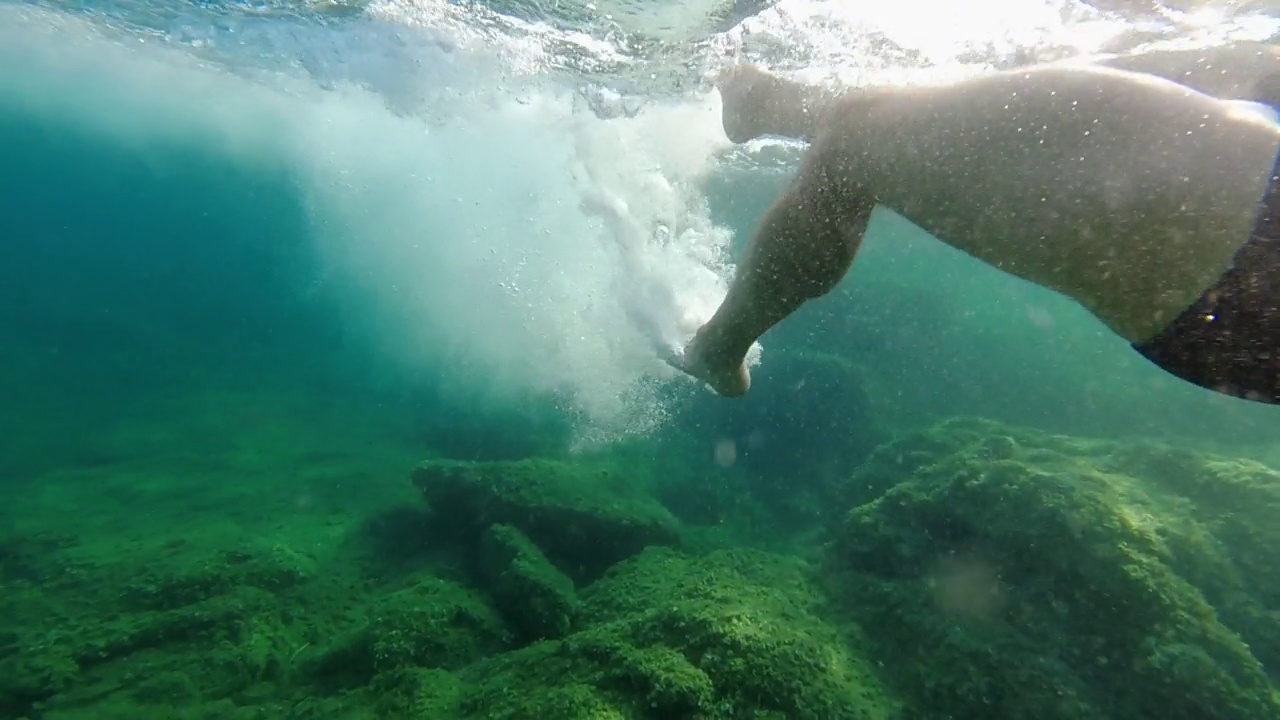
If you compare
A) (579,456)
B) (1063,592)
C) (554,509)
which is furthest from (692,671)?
(579,456)

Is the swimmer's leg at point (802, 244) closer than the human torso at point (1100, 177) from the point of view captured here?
No

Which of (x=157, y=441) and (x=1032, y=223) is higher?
(x=1032, y=223)

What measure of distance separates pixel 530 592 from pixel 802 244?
17.6 feet

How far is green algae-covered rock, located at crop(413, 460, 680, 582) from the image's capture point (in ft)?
27.1

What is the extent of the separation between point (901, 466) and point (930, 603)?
5.17 metres

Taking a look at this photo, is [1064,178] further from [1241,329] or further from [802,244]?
[802,244]

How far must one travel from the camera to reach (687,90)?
1402 cm

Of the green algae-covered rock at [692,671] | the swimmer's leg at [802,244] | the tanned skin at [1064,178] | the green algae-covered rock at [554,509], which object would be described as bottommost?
the green algae-covered rock at [554,509]

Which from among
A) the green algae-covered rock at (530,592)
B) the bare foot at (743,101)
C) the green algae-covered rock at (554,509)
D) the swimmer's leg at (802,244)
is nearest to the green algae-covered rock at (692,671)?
the green algae-covered rock at (530,592)

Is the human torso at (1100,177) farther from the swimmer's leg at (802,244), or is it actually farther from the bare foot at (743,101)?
the bare foot at (743,101)

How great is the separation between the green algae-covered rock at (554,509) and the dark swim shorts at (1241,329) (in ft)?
23.9

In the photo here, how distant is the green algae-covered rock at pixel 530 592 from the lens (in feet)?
19.8

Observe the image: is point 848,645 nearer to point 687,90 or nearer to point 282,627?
point 282,627

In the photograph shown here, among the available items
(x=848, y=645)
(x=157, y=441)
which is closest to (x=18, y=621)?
(x=848, y=645)
